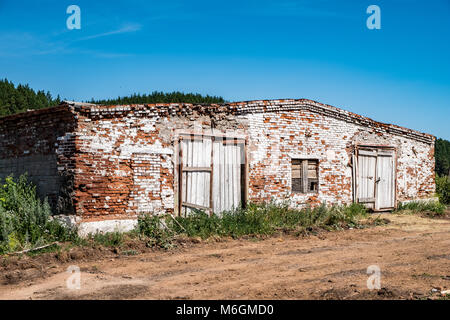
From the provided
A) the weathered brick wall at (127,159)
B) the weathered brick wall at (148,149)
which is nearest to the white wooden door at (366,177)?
the weathered brick wall at (148,149)

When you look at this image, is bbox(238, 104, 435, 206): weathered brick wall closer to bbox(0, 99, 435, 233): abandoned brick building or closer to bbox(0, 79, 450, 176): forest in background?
bbox(0, 99, 435, 233): abandoned brick building

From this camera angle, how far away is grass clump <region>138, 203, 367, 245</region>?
9.71 meters

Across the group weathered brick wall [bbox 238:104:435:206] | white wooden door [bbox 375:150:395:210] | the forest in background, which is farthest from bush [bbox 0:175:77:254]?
the forest in background

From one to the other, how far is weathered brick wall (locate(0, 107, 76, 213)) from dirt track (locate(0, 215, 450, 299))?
2.41m

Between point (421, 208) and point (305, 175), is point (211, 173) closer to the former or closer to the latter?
point (305, 175)

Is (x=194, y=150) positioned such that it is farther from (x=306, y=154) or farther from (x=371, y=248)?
(x=371, y=248)

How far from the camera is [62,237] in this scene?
8.70 metres

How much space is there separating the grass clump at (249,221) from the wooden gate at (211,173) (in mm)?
338

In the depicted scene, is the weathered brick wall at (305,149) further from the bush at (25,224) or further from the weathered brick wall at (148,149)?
the bush at (25,224)

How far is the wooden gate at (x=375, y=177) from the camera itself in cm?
1433

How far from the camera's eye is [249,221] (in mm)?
10820

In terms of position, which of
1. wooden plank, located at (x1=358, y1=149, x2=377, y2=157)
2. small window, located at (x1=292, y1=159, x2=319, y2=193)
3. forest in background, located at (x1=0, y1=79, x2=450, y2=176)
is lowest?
small window, located at (x1=292, y1=159, x2=319, y2=193)
